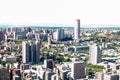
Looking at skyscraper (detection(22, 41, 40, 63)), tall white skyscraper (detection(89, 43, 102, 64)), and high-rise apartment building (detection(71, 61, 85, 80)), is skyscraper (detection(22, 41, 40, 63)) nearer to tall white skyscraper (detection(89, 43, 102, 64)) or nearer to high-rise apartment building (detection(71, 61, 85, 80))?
tall white skyscraper (detection(89, 43, 102, 64))

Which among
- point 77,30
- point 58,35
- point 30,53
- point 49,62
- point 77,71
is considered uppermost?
point 77,30

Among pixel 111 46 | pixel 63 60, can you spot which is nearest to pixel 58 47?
pixel 111 46

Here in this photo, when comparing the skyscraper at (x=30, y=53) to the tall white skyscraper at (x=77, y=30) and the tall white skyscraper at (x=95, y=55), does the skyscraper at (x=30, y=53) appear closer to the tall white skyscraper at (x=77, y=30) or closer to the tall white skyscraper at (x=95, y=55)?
the tall white skyscraper at (x=95, y=55)

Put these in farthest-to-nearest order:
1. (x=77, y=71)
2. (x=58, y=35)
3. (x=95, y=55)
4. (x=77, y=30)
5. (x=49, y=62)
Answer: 1. (x=77, y=30)
2. (x=58, y=35)
3. (x=95, y=55)
4. (x=49, y=62)
5. (x=77, y=71)

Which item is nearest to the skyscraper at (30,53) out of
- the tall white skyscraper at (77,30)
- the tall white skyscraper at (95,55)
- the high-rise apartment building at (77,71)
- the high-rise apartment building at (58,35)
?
the tall white skyscraper at (95,55)

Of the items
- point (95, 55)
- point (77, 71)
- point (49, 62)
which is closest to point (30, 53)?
point (49, 62)

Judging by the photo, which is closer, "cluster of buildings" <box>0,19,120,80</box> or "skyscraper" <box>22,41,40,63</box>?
"cluster of buildings" <box>0,19,120,80</box>

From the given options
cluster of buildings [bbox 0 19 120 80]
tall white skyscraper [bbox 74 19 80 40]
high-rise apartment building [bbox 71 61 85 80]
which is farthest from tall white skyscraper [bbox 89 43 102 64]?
tall white skyscraper [bbox 74 19 80 40]

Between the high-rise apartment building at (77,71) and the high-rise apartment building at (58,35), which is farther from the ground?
the high-rise apartment building at (58,35)

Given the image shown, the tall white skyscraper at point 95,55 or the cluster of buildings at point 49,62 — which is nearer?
the cluster of buildings at point 49,62

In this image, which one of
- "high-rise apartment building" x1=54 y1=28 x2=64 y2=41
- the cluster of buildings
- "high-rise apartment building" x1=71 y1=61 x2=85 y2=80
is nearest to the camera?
the cluster of buildings

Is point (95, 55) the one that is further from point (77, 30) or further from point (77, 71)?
point (77, 30)

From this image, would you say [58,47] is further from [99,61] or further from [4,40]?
[99,61]

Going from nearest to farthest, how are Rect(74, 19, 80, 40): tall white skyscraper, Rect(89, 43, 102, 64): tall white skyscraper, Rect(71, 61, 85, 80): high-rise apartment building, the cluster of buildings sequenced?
the cluster of buildings → Rect(71, 61, 85, 80): high-rise apartment building → Rect(89, 43, 102, 64): tall white skyscraper → Rect(74, 19, 80, 40): tall white skyscraper
